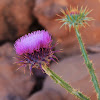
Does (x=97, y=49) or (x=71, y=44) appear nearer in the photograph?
(x=97, y=49)

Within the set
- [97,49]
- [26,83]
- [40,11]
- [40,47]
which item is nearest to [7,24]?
[40,11]

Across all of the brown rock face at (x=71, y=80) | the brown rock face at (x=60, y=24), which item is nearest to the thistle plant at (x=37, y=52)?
the brown rock face at (x=71, y=80)

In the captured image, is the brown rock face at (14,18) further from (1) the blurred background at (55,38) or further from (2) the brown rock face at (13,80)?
(2) the brown rock face at (13,80)

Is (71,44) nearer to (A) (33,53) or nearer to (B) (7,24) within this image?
(B) (7,24)

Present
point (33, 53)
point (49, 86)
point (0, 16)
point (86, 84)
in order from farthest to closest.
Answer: point (0, 16) → point (49, 86) → point (86, 84) → point (33, 53)

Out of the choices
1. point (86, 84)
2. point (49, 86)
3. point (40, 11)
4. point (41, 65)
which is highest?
point (40, 11)

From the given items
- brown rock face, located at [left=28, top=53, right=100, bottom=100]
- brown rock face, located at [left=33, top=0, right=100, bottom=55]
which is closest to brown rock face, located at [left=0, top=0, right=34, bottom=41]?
brown rock face, located at [left=33, top=0, right=100, bottom=55]

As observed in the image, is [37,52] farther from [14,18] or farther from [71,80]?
[14,18]

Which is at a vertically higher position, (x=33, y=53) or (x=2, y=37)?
(x=2, y=37)
